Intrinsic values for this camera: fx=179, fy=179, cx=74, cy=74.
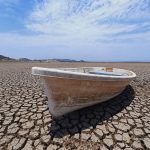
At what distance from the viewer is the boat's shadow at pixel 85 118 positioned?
3.72 meters

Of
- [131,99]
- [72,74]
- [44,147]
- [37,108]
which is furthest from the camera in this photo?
[131,99]

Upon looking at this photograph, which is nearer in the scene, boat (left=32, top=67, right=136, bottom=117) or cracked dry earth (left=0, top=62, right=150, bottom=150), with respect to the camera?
cracked dry earth (left=0, top=62, right=150, bottom=150)

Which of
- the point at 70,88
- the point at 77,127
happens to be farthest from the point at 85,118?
the point at 70,88

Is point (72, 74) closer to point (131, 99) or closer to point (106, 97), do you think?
point (106, 97)

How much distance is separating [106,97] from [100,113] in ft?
2.23

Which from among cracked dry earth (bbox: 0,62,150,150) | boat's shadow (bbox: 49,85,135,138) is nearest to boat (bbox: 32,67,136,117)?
boat's shadow (bbox: 49,85,135,138)

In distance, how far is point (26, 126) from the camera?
12.6 feet

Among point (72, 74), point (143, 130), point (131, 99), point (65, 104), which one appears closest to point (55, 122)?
point (65, 104)

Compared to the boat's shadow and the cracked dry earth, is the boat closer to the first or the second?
the boat's shadow

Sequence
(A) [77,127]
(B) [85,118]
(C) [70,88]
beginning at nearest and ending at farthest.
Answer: (A) [77,127] → (C) [70,88] → (B) [85,118]

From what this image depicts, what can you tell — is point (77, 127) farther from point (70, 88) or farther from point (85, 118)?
point (70, 88)

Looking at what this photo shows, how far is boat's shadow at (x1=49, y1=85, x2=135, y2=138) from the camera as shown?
3.72m

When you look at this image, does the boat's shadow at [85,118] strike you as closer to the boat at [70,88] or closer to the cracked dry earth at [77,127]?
the cracked dry earth at [77,127]

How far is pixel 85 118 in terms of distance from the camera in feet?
14.0
